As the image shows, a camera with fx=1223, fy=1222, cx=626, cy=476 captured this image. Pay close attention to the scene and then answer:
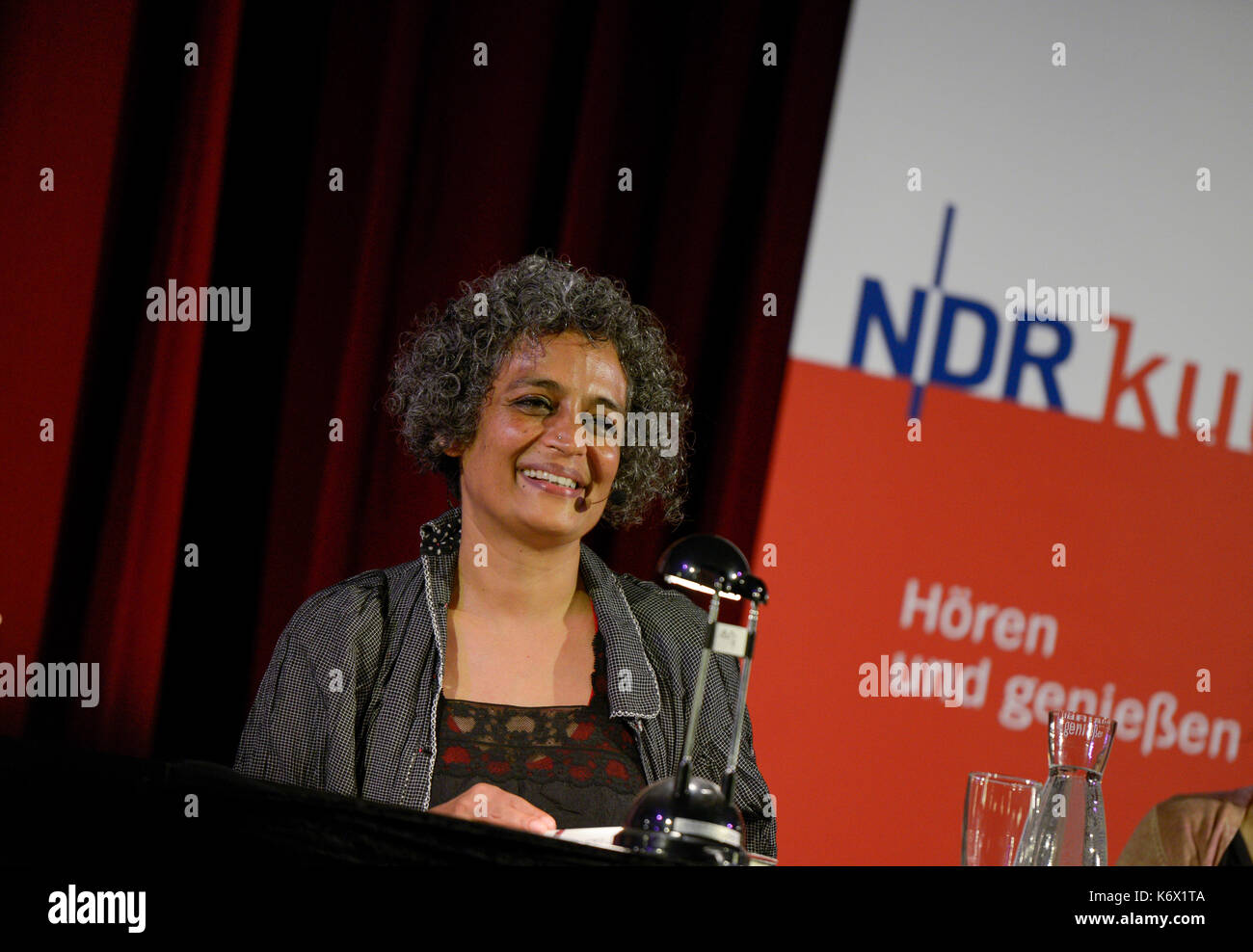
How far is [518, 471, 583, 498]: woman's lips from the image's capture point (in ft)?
6.62

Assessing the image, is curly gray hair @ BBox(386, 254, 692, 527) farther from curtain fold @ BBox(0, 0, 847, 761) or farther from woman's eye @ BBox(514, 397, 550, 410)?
curtain fold @ BBox(0, 0, 847, 761)

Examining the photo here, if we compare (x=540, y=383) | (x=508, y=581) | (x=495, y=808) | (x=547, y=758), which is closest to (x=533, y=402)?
(x=540, y=383)

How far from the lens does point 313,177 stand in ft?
8.41

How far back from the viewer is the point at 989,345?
2.94 m

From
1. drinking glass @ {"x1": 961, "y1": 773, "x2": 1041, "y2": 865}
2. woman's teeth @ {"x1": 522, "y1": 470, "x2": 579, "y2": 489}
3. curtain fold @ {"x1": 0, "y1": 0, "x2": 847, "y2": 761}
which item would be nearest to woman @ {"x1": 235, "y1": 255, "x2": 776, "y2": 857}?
woman's teeth @ {"x1": 522, "y1": 470, "x2": 579, "y2": 489}

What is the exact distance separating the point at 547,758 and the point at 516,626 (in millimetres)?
267

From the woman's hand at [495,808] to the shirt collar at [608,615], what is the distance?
1.08 ft

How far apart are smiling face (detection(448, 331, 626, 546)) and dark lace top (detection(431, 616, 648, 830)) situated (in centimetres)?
31

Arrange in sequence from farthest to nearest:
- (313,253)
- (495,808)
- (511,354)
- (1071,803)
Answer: (313,253)
(511,354)
(495,808)
(1071,803)

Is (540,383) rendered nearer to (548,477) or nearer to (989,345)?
(548,477)

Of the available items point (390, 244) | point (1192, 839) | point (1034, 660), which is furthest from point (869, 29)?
point (1192, 839)

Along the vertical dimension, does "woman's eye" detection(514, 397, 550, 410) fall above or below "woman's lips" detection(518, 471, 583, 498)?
above

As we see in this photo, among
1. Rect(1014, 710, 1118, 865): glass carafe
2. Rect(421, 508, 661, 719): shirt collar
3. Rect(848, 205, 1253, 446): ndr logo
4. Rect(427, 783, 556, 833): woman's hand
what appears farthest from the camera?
Rect(848, 205, 1253, 446): ndr logo
